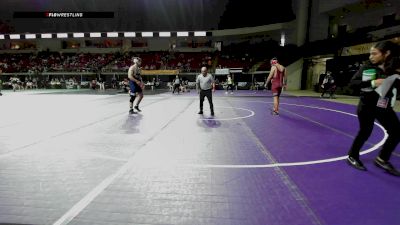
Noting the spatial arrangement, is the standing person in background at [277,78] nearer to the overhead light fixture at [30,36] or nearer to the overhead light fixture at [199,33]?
the overhead light fixture at [199,33]

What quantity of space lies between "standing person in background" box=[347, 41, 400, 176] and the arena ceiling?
37.2 meters

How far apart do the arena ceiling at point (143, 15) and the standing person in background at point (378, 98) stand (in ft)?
122

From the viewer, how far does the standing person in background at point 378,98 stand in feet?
12.8

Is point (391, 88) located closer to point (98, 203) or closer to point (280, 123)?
point (98, 203)

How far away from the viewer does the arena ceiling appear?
40188 mm

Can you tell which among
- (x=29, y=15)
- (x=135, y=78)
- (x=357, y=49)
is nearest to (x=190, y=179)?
(x=135, y=78)

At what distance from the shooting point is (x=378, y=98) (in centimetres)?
399

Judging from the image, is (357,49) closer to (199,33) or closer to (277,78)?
(277,78)

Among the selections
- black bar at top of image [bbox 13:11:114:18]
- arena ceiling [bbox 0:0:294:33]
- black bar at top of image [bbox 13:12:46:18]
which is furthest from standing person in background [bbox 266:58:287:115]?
black bar at top of image [bbox 13:12:46:18]

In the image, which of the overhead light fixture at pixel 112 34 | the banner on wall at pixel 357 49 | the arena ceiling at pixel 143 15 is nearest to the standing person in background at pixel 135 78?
the banner on wall at pixel 357 49

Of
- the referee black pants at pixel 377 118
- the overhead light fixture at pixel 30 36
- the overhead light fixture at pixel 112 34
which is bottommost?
the referee black pants at pixel 377 118

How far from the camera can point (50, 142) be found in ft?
19.2

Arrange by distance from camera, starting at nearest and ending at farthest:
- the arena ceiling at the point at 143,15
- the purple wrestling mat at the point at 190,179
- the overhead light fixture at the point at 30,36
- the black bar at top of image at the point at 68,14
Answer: the purple wrestling mat at the point at 190,179, the arena ceiling at the point at 143,15, the black bar at top of image at the point at 68,14, the overhead light fixture at the point at 30,36

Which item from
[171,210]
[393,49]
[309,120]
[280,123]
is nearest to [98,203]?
[171,210]
